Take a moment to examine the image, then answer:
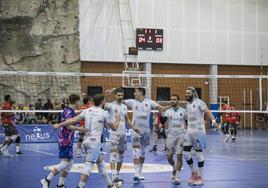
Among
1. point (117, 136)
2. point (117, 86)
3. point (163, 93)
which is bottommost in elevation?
point (117, 136)

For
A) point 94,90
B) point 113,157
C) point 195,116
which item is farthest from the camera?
point 94,90

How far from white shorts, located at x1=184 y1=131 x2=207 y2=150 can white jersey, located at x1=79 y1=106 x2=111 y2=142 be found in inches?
110

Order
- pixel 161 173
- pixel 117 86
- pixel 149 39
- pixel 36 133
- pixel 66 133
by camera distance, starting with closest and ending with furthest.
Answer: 1. pixel 66 133
2. pixel 161 173
3. pixel 36 133
4. pixel 117 86
5. pixel 149 39

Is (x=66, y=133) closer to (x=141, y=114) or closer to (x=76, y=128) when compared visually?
(x=76, y=128)

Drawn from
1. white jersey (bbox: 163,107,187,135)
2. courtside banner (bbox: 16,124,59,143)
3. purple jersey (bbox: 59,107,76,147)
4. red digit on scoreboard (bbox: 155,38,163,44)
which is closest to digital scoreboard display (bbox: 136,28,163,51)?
red digit on scoreboard (bbox: 155,38,163,44)

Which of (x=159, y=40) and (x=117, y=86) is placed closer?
(x=117, y=86)

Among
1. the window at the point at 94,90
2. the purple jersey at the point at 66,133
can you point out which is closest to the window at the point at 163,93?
the window at the point at 94,90

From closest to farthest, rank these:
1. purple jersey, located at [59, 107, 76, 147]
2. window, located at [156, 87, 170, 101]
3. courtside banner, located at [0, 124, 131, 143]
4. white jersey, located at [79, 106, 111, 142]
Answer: white jersey, located at [79, 106, 111, 142], purple jersey, located at [59, 107, 76, 147], courtside banner, located at [0, 124, 131, 143], window, located at [156, 87, 170, 101]

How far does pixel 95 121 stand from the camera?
998 centimetres

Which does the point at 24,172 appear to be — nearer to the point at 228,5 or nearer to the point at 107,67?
the point at 107,67

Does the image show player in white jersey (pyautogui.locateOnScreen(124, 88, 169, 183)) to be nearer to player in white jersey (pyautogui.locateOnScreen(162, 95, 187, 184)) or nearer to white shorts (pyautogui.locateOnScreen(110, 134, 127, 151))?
white shorts (pyautogui.locateOnScreen(110, 134, 127, 151))

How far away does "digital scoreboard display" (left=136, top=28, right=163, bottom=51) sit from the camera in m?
37.5

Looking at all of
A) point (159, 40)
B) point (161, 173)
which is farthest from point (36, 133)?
point (159, 40)

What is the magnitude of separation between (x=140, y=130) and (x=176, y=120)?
0.95 metres
